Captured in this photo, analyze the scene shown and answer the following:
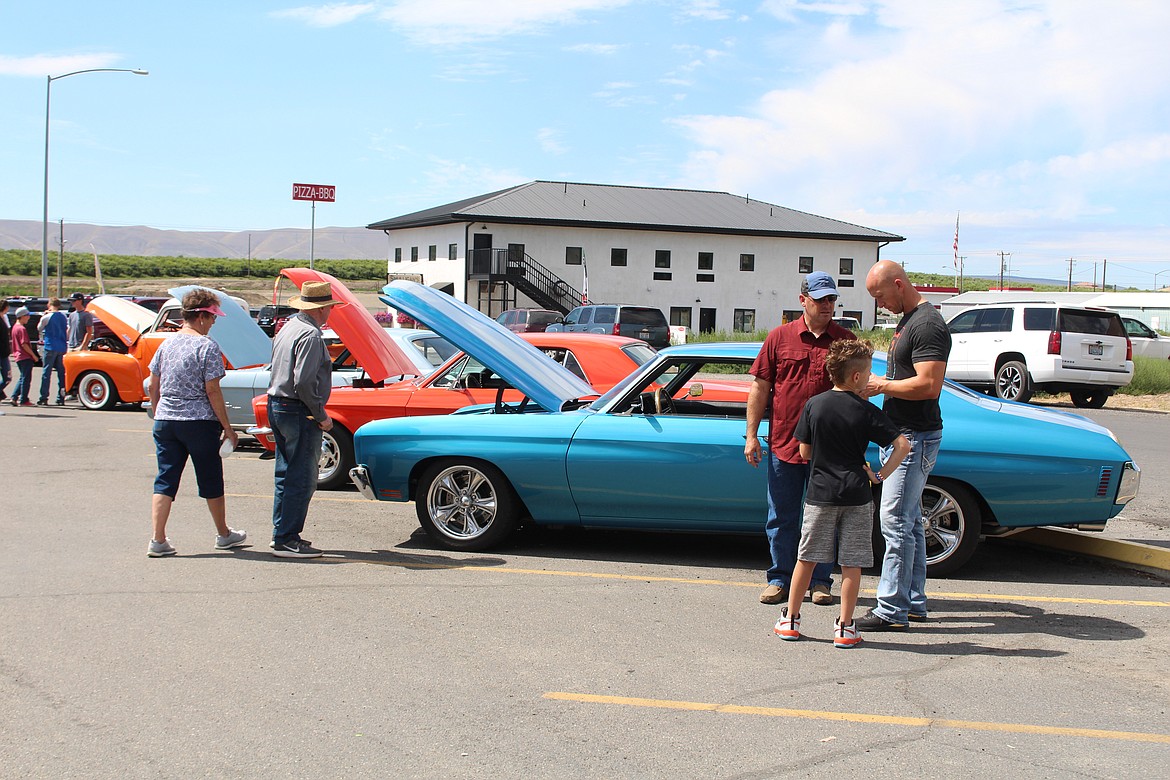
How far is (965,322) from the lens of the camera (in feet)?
69.8

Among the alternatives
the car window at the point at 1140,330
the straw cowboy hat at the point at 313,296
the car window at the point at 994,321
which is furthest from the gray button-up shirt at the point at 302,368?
the car window at the point at 1140,330

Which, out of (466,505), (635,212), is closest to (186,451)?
(466,505)

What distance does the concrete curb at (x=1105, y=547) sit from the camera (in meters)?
6.95

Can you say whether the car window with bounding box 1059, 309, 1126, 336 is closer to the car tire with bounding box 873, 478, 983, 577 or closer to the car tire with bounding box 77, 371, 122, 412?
the car tire with bounding box 873, 478, 983, 577

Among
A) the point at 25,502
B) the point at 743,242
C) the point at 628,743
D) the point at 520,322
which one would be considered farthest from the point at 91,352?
the point at 743,242

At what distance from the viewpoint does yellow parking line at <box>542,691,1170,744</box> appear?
4.18 meters

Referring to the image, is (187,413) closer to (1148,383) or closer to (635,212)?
(1148,383)

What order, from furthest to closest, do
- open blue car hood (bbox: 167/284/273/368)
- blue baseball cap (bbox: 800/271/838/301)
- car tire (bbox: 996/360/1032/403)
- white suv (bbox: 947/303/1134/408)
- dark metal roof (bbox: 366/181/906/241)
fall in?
dark metal roof (bbox: 366/181/906/241) → car tire (bbox: 996/360/1032/403) → white suv (bbox: 947/303/1134/408) → open blue car hood (bbox: 167/284/273/368) → blue baseball cap (bbox: 800/271/838/301)

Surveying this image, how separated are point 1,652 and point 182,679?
1.02 metres

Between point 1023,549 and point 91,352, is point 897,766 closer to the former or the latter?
point 1023,549

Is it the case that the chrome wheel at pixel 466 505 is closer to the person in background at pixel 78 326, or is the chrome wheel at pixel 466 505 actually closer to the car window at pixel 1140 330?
the person in background at pixel 78 326

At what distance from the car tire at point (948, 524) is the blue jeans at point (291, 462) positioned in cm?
365

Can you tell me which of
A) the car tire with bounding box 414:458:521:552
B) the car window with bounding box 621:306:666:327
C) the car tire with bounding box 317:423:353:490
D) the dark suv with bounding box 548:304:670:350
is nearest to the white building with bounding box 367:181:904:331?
the dark suv with bounding box 548:304:670:350

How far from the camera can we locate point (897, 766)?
3852 mm
